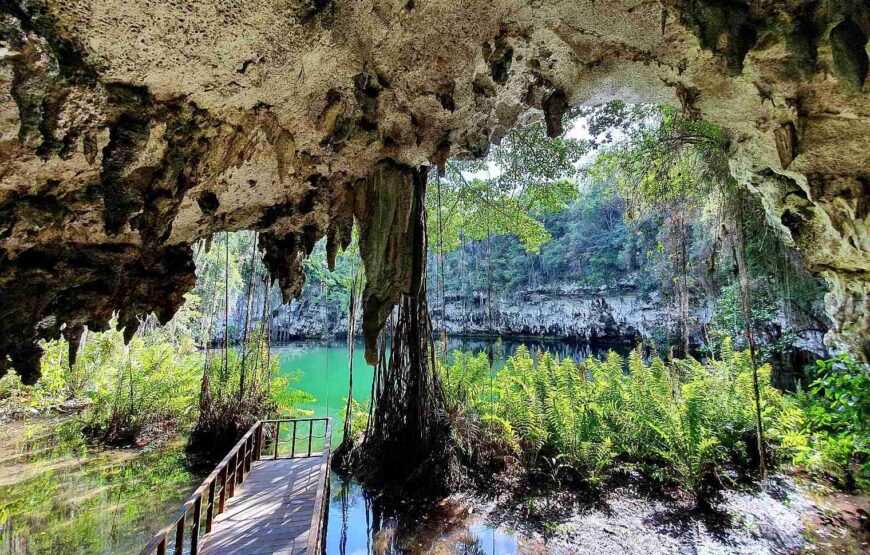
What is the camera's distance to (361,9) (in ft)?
6.54

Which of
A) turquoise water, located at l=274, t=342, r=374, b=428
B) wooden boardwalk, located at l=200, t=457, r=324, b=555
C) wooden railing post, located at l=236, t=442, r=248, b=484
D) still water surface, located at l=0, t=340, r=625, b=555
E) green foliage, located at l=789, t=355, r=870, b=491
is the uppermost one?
green foliage, located at l=789, t=355, r=870, b=491

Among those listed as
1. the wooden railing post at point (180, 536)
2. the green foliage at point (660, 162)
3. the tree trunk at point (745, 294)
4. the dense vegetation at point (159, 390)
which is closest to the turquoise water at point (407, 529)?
the wooden railing post at point (180, 536)

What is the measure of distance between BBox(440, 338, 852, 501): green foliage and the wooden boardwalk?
2.53 metres

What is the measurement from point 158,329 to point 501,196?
10.4m

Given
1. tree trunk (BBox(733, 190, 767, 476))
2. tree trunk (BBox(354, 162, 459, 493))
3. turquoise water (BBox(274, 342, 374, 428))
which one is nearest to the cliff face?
turquoise water (BBox(274, 342, 374, 428))

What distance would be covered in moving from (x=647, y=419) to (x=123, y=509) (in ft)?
21.7

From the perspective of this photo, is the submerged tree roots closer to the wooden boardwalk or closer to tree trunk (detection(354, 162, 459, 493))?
tree trunk (detection(354, 162, 459, 493))

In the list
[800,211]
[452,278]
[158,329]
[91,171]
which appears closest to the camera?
[91,171]

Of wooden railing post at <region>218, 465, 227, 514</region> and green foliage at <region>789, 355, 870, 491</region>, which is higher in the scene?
green foliage at <region>789, 355, 870, 491</region>

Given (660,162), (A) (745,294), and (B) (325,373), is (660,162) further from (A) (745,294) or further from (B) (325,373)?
(B) (325,373)

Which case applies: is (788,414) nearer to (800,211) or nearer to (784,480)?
(784,480)

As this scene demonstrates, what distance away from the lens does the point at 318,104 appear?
2584mm

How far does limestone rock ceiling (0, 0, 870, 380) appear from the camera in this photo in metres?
1.83

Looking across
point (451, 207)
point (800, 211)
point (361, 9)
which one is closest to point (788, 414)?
point (800, 211)
